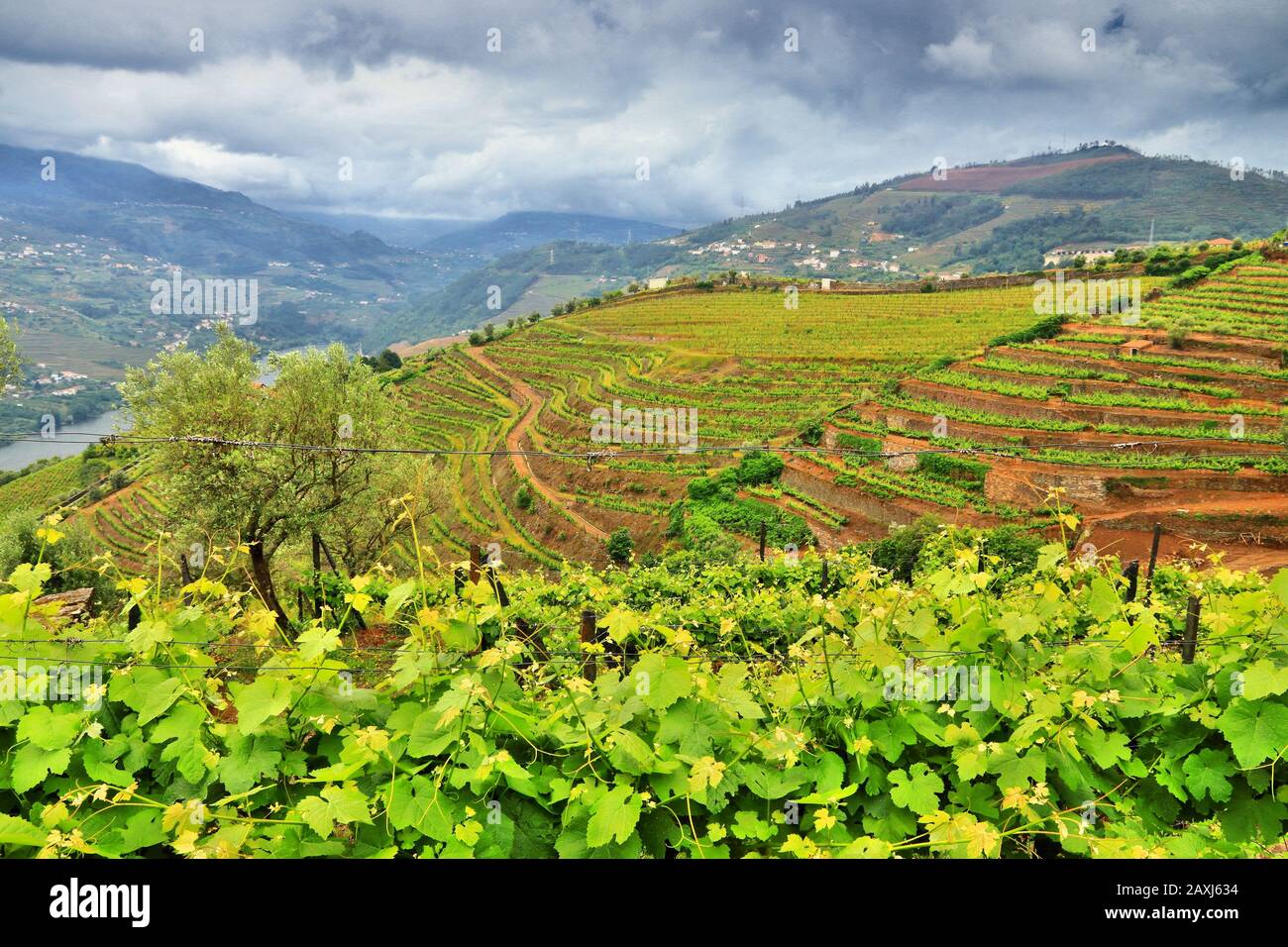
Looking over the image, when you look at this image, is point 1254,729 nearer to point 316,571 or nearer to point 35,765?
point 35,765

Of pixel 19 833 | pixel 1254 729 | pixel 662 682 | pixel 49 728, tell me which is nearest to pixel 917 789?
pixel 662 682

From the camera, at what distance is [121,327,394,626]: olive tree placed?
22000 mm

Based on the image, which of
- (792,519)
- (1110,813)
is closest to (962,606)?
(1110,813)

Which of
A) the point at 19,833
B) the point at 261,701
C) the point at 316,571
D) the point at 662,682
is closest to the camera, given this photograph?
the point at 19,833

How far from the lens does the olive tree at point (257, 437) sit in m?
22.0

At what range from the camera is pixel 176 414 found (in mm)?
22594

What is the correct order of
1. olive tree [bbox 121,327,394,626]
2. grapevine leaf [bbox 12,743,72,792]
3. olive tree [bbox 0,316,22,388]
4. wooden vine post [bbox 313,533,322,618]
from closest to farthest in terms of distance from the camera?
grapevine leaf [bbox 12,743,72,792] < wooden vine post [bbox 313,533,322,618] < olive tree [bbox 121,327,394,626] < olive tree [bbox 0,316,22,388]

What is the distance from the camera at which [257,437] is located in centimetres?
2312

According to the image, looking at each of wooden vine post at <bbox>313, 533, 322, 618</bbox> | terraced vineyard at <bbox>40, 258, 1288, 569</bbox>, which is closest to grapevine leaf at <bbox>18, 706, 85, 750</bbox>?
wooden vine post at <bbox>313, 533, 322, 618</bbox>

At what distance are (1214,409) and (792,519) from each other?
70.6 feet

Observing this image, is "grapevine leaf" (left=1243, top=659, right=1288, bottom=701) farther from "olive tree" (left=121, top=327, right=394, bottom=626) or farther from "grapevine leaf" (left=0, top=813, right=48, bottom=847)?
"olive tree" (left=121, top=327, right=394, bottom=626)

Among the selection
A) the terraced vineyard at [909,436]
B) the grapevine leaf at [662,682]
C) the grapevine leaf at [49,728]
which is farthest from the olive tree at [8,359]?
the grapevine leaf at [662,682]

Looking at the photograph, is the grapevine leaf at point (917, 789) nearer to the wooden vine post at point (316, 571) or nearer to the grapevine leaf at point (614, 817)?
the grapevine leaf at point (614, 817)

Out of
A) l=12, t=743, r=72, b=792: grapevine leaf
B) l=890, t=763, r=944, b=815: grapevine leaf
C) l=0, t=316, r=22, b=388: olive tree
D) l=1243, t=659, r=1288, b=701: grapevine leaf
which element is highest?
l=0, t=316, r=22, b=388: olive tree
